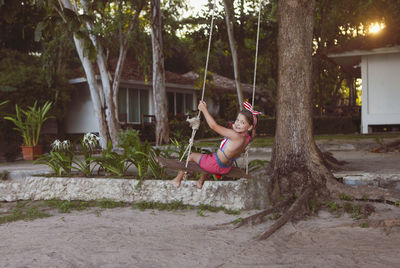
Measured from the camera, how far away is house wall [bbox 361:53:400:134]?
14023mm

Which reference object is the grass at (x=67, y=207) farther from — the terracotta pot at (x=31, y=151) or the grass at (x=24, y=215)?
the terracotta pot at (x=31, y=151)

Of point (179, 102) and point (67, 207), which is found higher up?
point (179, 102)

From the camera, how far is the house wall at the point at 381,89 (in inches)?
552

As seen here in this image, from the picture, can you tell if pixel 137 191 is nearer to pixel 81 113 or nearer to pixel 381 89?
pixel 381 89

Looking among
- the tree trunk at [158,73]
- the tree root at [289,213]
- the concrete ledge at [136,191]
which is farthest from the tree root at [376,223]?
the tree trunk at [158,73]

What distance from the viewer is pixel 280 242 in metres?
3.96

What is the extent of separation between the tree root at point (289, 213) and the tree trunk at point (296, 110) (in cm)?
25

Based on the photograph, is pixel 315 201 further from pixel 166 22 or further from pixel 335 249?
A: pixel 166 22

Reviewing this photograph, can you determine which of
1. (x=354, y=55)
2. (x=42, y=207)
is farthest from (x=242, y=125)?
(x=354, y=55)

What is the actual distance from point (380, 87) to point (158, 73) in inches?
312

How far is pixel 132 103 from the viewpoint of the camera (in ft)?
67.6

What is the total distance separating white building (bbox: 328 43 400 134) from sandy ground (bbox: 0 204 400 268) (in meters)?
10.3

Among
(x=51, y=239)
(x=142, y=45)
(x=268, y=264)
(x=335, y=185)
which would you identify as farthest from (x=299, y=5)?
(x=142, y=45)

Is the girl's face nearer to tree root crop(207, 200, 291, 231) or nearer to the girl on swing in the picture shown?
the girl on swing
